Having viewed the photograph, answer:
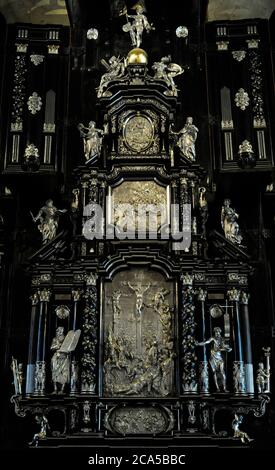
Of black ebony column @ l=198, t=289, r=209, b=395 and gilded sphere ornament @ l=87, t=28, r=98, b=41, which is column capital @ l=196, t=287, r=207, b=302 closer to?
black ebony column @ l=198, t=289, r=209, b=395

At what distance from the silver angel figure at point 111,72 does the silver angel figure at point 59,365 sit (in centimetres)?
636

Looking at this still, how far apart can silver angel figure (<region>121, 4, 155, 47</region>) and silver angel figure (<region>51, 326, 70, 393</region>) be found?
806 cm

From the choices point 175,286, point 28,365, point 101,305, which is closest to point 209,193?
point 175,286

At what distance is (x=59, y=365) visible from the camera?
14914mm

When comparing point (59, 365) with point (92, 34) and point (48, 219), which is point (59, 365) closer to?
point (48, 219)

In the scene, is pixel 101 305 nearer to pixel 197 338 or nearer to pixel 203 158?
pixel 197 338

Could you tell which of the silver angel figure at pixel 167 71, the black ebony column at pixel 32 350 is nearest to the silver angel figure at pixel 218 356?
the black ebony column at pixel 32 350

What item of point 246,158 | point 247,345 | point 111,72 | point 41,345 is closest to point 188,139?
point 246,158

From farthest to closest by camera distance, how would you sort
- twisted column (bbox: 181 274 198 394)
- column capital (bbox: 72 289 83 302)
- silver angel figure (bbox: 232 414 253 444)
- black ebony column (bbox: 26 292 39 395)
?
column capital (bbox: 72 289 83 302) → black ebony column (bbox: 26 292 39 395) → twisted column (bbox: 181 274 198 394) → silver angel figure (bbox: 232 414 253 444)

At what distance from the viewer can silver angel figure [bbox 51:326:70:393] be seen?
1479 cm

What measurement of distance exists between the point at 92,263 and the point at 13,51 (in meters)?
6.77

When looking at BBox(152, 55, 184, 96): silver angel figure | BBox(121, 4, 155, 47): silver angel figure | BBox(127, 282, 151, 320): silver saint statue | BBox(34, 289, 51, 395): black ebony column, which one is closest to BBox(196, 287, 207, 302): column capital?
BBox(127, 282, 151, 320): silver saint statue
